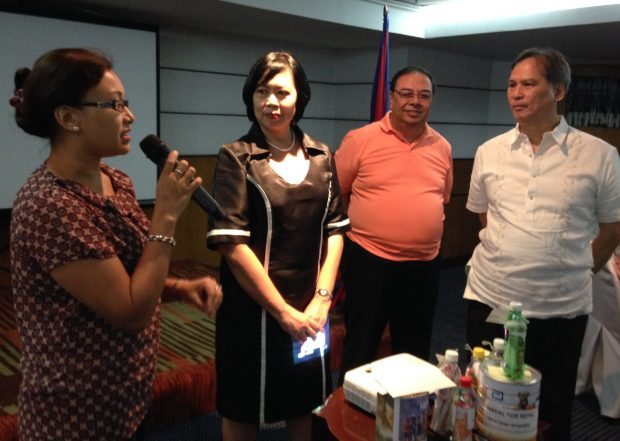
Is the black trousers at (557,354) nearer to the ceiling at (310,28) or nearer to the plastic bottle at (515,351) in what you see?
the plastic bottle at (515,351)

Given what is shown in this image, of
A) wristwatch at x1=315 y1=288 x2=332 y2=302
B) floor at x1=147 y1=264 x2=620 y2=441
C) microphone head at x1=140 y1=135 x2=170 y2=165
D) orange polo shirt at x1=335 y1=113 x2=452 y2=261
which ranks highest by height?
microphone head at x1=140 y1=135 x2=170 y2=165

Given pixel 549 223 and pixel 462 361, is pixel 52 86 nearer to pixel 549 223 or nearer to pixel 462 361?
pixel 549 223

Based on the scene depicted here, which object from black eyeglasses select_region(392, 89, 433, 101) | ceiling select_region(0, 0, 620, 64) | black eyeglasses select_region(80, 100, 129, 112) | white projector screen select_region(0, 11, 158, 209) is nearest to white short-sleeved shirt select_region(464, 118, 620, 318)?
black eyeglasses select_region(392, 89, 433, 101)

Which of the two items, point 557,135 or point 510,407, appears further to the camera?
point 557,135

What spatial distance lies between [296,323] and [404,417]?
1.50ft

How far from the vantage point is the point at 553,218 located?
1.69 metres

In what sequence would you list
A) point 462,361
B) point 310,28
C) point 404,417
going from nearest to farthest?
point 404,417 < point 462,361 < point 310,28

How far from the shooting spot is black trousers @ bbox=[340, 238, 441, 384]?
6.96 ft

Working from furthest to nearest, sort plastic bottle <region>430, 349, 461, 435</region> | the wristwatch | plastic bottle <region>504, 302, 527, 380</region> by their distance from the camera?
1. the wristwatch
2. plastic bottle <region>430, 349, 461, 435</region>
3. plastic bottle <region>504, 302, 527, 380</region>

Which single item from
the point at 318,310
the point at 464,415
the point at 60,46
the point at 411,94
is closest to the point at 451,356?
the point at 464,415

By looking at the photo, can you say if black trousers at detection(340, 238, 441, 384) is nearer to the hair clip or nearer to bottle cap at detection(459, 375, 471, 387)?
bottle cap at detection(459, 375, 471, 387)

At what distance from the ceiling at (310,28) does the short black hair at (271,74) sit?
1537 mm

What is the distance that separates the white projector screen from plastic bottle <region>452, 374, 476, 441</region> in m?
2.35

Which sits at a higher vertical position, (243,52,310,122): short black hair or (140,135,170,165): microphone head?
(243,52,310,122): short black hair
